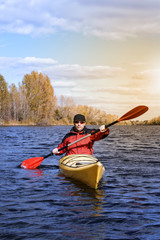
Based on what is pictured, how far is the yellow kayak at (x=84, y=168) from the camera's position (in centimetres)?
670

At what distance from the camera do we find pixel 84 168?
7.03 metres

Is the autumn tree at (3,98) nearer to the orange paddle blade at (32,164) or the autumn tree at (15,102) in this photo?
the autumn tree at (15,102)

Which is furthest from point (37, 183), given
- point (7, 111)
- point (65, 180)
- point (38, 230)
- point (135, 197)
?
point (7, 111)

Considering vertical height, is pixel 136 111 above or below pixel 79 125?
above

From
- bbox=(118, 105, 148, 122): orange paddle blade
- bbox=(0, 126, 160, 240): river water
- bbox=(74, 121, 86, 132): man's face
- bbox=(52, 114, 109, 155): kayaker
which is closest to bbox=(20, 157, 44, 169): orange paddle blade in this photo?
bbox=(0, 126, 160, 240): river water

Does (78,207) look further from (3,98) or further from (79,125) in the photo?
(3,98)

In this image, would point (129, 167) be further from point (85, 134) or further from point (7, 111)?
point (7, 111)

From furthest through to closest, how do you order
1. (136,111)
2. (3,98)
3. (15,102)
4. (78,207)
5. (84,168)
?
1. (15,102)
2. (3,98)
3. (136,111)
4. (84,168)
5. (78,207)

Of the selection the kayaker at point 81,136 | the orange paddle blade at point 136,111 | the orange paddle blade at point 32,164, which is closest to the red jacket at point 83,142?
the kayaker at point 81,136

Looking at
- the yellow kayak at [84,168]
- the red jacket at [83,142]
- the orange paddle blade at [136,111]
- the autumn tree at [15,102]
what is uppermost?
the autumn tree at [15,102]

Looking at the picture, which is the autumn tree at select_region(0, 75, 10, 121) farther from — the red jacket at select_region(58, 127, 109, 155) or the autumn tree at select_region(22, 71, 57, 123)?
the red jacket at select_region(58, 127, 109, 155)

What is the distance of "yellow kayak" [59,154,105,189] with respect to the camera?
6.70 meters

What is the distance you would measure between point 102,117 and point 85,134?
76.5m

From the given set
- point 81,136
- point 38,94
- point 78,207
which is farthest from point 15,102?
point 78,207
